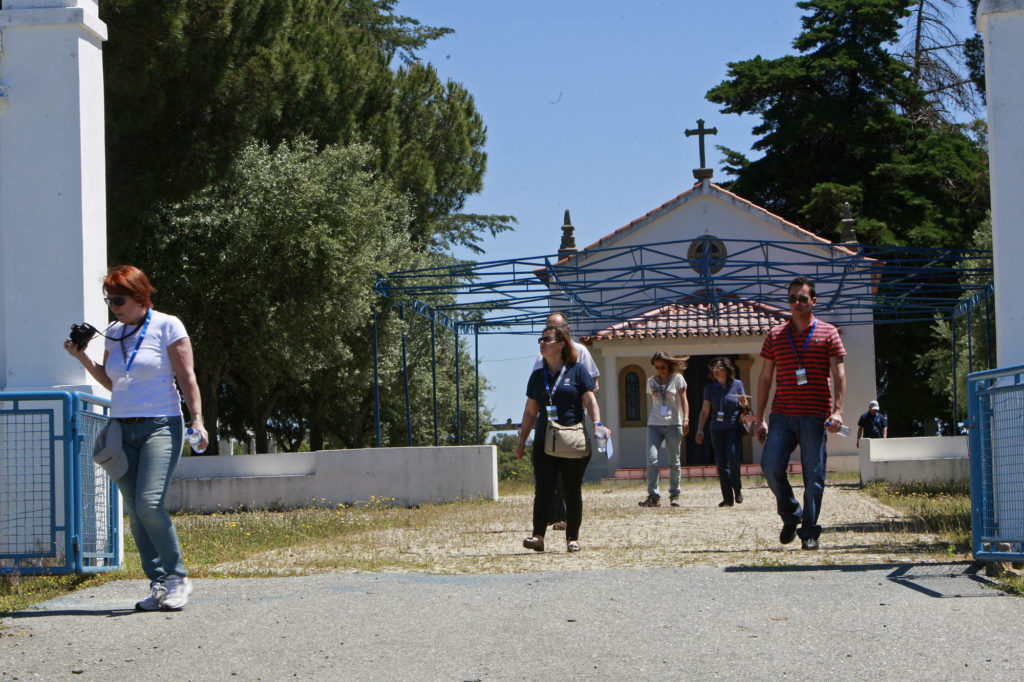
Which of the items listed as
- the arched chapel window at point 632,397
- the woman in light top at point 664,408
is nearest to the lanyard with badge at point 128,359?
the woman in light top at point 664,408

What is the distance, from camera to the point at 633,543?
9.25 meters

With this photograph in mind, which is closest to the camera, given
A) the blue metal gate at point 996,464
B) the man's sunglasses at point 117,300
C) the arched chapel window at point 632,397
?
the man's sunglasses at point 117,300

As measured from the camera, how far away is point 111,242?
19344mm

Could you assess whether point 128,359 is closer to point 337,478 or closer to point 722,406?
point 722,406

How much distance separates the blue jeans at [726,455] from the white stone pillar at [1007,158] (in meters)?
5.92

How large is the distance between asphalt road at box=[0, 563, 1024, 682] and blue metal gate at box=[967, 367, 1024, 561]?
0.28m

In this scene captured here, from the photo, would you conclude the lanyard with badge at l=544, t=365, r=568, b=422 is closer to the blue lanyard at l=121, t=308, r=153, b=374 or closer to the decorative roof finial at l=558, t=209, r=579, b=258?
the blue lanyard at l=121, t=308, r=153, b=374

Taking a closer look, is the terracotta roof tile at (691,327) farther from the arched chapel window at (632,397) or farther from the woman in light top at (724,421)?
the woman in light top at (724,421)

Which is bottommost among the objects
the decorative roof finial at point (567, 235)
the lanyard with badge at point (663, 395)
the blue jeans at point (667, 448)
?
the blue jeans at point (667, 448)

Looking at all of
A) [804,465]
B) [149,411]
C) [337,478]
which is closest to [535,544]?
[804,465]

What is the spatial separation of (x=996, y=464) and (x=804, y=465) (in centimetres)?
139

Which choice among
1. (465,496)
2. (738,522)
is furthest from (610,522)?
(465,496)

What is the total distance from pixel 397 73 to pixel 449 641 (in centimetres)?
2804

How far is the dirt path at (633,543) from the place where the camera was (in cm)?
781
